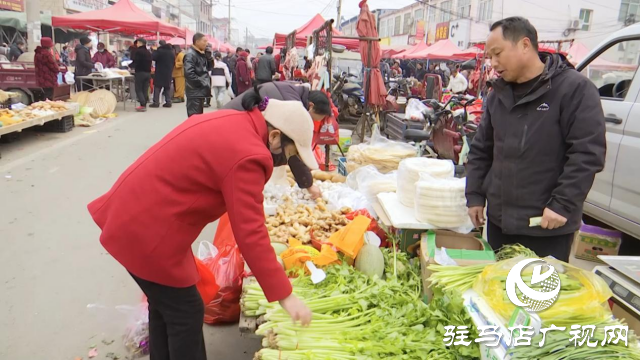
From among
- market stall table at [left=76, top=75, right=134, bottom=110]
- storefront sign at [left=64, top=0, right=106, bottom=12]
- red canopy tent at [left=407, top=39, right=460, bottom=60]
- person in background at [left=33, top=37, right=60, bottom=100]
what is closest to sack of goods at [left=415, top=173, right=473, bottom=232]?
person in background at [left=33, top=37, right=60, bottom=100]

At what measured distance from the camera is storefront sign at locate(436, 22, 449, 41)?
126 feet

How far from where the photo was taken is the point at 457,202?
3.16 m

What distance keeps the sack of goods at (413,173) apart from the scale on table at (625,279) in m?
1.28

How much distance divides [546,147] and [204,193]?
5.95 ft

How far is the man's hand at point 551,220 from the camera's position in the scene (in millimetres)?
2410

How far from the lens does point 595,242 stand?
462 centimetres

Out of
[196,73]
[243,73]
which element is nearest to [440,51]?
[243,73]

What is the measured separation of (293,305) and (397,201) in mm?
1930

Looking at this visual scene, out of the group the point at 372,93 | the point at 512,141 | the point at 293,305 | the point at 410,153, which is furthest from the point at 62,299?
the point at 372,93

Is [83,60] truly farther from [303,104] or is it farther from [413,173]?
[413,173]

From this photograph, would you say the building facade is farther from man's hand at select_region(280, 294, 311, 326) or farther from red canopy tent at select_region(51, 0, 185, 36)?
man's hand at select_region(280, 294, 311, 326)

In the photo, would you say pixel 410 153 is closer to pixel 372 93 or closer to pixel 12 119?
pixel 372 93

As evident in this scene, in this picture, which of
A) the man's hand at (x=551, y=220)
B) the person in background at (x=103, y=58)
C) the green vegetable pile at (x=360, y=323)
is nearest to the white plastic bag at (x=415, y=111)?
the green vegetable pile at (x=360, y=323)
